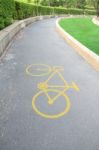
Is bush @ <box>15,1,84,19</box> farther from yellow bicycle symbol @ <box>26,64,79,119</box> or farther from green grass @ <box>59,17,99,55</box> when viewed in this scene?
yellow bicycle symbol @ <box>26,64,79,119</box>

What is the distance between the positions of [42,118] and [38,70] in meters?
3.68

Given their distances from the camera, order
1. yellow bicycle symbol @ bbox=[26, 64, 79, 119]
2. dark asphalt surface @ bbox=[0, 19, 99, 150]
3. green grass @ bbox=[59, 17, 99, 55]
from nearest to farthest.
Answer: dark asphalt surface @ bbox=[0, 19, 99, 150] → yellow bicycle symbol @ bbox=[26, 64, 79, 119] → green grass @ bbox=[59, 17, 99, 55]

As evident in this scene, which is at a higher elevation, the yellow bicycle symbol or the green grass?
the yellow bicycle symbol

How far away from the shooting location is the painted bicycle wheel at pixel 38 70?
7958mm

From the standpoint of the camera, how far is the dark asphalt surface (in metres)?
4.09

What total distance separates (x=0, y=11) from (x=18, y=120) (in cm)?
1039

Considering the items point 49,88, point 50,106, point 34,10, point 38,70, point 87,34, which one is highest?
point 50,106

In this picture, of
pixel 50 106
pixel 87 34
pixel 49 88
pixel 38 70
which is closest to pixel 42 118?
pixel 50 106

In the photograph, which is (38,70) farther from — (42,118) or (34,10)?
(34,10)

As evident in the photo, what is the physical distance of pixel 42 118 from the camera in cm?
491

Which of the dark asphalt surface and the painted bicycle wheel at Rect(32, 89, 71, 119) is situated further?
the painted bicycle wheel at Rect(32, 89, 71, 119)

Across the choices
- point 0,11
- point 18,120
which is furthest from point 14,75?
point 0,11

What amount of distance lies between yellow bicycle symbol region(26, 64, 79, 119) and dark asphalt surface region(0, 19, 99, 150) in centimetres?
13

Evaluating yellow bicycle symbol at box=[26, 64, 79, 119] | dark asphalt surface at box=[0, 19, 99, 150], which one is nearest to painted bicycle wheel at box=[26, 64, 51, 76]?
yellow bicycle symbol at box=[26, 64, 79, 119]
